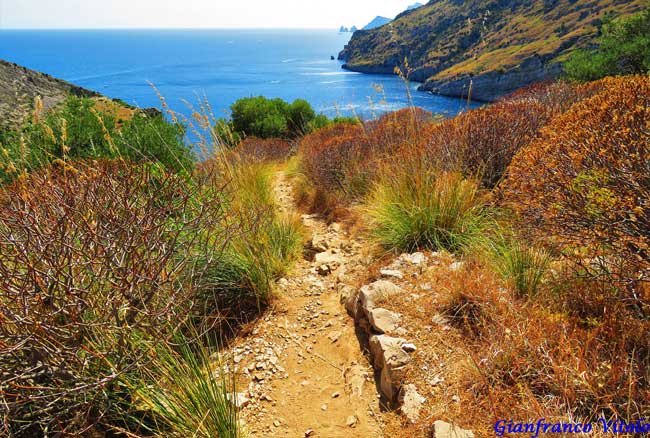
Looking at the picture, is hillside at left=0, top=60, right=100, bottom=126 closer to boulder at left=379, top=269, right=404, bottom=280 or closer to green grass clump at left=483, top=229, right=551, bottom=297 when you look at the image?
boulder at left=379, top=269, right=404, bottom=280

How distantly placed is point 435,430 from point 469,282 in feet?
3.73

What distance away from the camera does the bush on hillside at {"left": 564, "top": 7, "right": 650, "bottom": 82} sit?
13633mm

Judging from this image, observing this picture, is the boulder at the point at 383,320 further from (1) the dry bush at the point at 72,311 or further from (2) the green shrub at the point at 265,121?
(2) the green shrub at the point at 265,121

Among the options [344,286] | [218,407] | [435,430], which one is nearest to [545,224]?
[435,430]

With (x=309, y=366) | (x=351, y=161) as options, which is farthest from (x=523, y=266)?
(x=351, y=161)

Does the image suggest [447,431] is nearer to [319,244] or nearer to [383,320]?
[383,320]

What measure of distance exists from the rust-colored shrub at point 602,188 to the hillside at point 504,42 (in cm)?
3820

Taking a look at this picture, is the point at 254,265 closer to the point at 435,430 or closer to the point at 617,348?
the point at 435,430

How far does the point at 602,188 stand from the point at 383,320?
1.69 meters

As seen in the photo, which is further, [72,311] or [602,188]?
[602,188]

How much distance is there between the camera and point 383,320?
2.79 meters

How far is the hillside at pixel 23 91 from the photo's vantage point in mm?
8273

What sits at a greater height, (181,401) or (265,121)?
(265,121)

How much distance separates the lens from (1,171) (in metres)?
4.34
